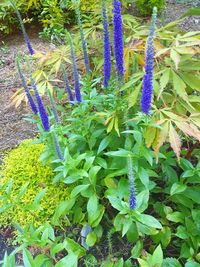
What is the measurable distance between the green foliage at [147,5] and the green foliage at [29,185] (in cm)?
279

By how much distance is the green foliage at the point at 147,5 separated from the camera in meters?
4.91

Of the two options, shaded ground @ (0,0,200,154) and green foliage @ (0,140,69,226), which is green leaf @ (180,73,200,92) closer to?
green foliage @ (0,140,69,226)

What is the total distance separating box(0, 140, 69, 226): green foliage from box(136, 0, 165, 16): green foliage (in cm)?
279

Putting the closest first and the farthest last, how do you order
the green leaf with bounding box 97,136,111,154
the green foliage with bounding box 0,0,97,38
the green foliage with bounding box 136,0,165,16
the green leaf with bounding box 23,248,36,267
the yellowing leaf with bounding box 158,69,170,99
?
1. the green leaf with bounding box 23,248,36,267
2. the yellowing leaf with bounding box 158,69,170,99
3. the green leaf with bounding box 97,136,111,154
4. the green foliage with bounding box 0,0,97,38
5. the green foliage with bounding box 136,0,165,16

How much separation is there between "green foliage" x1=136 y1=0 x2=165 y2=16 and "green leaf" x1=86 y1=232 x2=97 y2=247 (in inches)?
140

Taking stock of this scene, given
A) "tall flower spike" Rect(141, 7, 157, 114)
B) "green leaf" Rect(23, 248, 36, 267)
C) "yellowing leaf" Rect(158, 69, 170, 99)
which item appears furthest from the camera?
"yellowing leaf" Rect(158, 69, 170, 99)

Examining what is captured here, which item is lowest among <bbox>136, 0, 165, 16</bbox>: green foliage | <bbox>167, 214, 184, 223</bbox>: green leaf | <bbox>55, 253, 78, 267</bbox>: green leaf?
<bbox>167, 214, 184, 223</bbox>: green leaf

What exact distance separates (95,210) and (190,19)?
373cm

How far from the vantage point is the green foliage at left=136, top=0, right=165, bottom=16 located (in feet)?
16.1

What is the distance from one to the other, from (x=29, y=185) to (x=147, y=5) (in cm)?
330

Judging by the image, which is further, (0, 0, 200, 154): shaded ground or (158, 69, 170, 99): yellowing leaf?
(0, 0, 200, 154): shaded ground

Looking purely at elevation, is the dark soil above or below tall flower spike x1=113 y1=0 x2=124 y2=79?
below

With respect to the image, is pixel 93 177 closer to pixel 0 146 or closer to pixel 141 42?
pixel 141 42

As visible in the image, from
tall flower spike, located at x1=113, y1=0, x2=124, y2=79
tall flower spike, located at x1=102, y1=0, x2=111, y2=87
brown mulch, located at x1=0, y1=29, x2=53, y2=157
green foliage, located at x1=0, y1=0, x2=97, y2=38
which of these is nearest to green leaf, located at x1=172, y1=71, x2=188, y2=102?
tall flower spike, located at x1=113, y1=0, x2=124, y2=79
